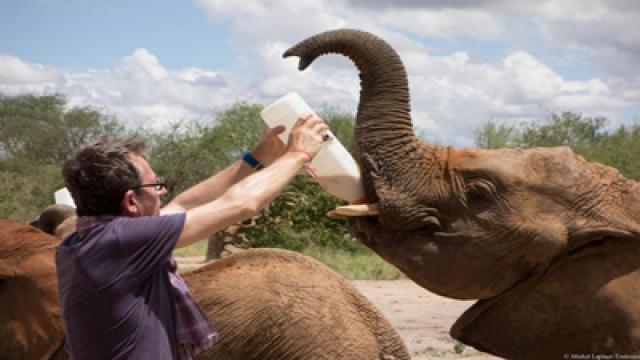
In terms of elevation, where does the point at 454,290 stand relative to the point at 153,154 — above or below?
above

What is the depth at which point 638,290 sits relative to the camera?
3900 mm

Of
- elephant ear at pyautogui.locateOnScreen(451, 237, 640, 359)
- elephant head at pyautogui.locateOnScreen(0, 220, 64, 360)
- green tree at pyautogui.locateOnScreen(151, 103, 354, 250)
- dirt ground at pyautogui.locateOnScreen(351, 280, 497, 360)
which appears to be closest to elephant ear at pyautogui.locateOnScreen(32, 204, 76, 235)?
elephant head at pyautogui.locateOnScreen(0, 220, 64, 360)

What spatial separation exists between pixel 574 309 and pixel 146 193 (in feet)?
5.51

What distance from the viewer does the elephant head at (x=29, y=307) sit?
15.2 feet

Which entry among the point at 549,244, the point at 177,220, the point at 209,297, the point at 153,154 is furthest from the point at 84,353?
the point at 153,154

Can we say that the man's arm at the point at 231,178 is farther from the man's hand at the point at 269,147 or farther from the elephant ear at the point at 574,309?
the elephant ear at the point at 574,309

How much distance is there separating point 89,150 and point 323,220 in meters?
17.7

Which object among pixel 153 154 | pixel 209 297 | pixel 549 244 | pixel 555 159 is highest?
pixel 555 159

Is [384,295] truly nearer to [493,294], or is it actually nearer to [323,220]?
[323,220]

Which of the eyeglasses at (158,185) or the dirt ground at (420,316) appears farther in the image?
the dirt ground at (420,316)

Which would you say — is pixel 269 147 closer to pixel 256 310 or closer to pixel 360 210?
pixel 360 210

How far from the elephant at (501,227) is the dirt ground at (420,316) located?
5.18 metres

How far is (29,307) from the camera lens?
4.70 metres

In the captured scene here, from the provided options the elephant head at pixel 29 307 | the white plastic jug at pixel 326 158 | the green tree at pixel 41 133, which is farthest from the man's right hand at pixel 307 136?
the green tree at pixel 41 133
